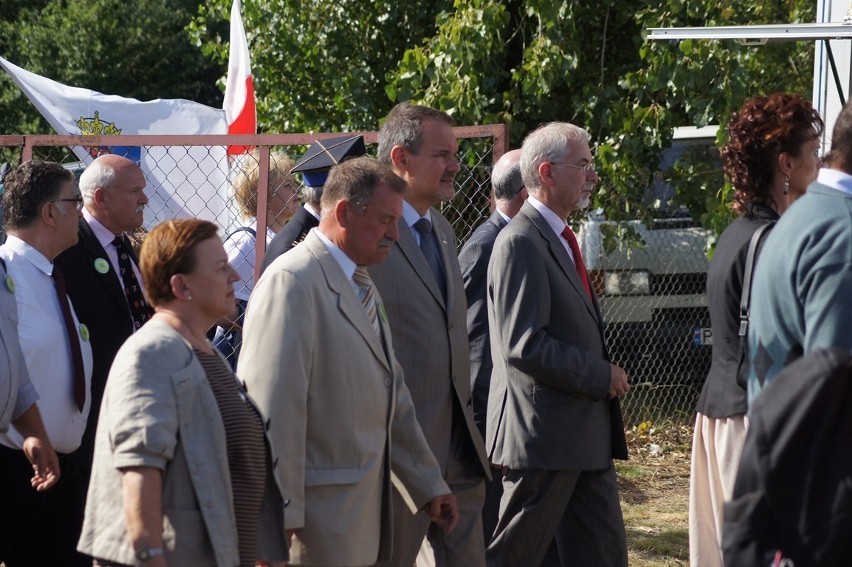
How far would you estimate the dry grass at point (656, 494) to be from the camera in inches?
242

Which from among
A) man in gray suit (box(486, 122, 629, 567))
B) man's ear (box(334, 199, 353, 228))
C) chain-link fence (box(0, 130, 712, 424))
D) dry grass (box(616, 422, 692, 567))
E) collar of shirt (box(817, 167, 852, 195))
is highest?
collar of shirt (box(817, 167, 852, 195))

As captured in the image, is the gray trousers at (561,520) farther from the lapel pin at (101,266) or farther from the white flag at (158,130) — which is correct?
the white flag at (158,130)

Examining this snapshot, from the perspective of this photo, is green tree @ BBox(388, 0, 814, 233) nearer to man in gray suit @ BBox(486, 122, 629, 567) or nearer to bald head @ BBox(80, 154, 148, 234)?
man in gray suit @ BBox(486, 122, 629, 567)

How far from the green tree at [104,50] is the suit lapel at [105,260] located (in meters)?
11.8

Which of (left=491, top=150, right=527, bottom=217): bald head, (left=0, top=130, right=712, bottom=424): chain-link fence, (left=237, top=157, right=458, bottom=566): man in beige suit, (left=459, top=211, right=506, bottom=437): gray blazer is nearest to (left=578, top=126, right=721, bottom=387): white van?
(left=0, top=130, right=712, bottom=424): chain-link fence

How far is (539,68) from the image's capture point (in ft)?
27.2

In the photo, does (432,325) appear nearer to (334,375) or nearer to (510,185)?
(334,375)

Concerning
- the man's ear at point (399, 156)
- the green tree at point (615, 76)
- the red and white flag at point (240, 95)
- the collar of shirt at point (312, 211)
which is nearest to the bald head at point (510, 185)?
the man's ear at point (399, 156)

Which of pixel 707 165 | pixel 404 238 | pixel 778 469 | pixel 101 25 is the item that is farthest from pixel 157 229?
pixel 101 25

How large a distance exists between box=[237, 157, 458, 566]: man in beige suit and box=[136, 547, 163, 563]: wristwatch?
545mm

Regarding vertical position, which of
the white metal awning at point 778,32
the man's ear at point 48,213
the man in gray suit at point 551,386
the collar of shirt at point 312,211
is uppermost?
the white metal awning at point 778,32

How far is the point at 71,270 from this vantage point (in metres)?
4.62

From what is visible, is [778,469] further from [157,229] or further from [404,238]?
[404,238]

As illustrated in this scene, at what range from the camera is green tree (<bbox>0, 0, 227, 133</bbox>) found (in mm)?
16891
